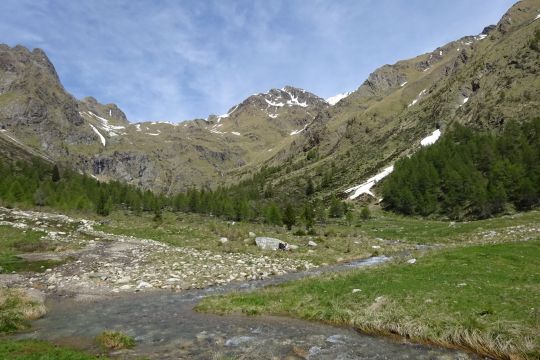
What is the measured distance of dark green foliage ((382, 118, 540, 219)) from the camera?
81.8m

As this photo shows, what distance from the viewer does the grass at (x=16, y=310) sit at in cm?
2002

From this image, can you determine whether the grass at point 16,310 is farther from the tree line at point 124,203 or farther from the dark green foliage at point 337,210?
the dark green foliage at point 337,210

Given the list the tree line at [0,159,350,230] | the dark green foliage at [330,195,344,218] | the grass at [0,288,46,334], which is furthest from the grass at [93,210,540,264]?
the dark green foliage at [330,195,344,218]

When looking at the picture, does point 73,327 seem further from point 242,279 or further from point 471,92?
point 471,92

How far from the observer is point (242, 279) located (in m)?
34.6

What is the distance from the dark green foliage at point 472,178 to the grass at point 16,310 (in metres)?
79.1

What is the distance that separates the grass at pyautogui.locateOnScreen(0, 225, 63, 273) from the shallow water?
12357 millimetres

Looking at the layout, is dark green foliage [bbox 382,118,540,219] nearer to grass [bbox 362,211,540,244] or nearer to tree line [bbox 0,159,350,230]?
grass [bbox 362,211,540,244]

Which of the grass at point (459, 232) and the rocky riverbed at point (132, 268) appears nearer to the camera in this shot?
the rocky riverbed at point (132, 268)

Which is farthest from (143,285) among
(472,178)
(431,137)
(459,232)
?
(431,137)

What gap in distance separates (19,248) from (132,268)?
55.0 feet

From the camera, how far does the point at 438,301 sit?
1934 centimetres

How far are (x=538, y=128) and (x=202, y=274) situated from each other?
114m

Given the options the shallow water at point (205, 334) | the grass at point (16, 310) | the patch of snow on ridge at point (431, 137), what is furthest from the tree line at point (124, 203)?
the grass at point (16, 310)
